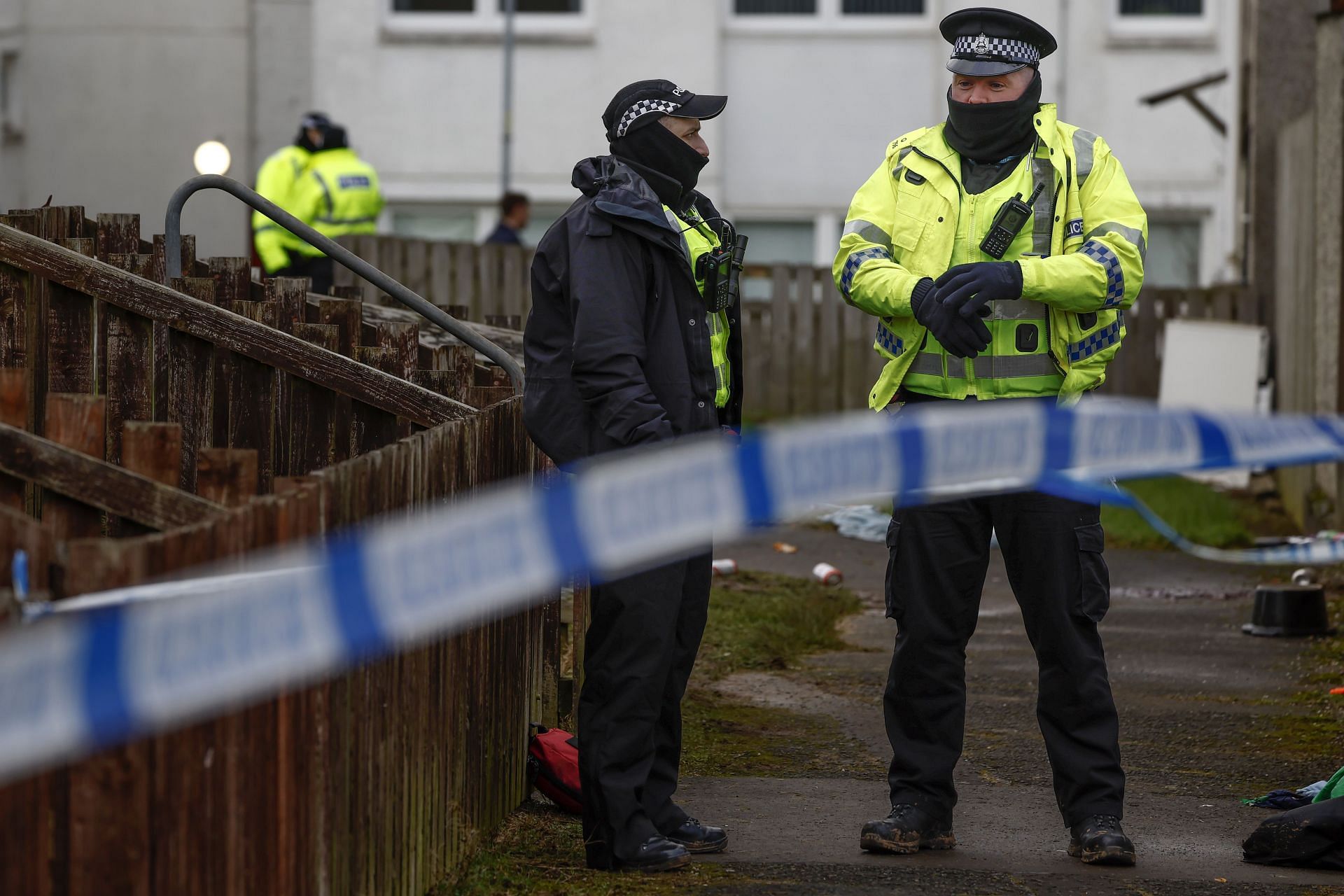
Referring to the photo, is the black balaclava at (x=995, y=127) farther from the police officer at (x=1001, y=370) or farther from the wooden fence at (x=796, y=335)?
the wooden fence at (x=796, y=335)

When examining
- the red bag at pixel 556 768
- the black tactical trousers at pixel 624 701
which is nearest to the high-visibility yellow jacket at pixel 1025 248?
the black tactical trousers at pixel 624 701

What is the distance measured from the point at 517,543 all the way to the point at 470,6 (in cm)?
1635

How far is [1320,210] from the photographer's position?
33.6ft

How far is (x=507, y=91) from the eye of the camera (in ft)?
60.6

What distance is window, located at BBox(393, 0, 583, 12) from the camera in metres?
19.2

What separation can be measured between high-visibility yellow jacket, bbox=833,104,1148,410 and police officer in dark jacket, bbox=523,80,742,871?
18.4 inches

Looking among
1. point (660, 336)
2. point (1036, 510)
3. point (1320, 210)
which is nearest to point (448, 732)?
point (660, 336)

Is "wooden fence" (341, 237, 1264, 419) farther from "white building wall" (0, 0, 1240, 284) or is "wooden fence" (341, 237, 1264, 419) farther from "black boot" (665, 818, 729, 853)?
"black boot" (665, 818, 729, 853)

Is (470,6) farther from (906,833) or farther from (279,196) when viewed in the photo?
(906,833)

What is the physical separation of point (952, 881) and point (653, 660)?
0.88 metres

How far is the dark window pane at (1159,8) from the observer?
19047mm

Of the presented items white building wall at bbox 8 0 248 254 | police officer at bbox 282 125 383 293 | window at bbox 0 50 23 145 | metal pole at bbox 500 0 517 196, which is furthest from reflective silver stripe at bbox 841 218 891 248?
window at bbox 0 50 23 145

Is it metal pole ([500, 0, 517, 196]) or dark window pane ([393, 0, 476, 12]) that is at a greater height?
dark window pane ([393, 0, 476, 12])

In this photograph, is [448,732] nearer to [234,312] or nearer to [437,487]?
[437,487]
